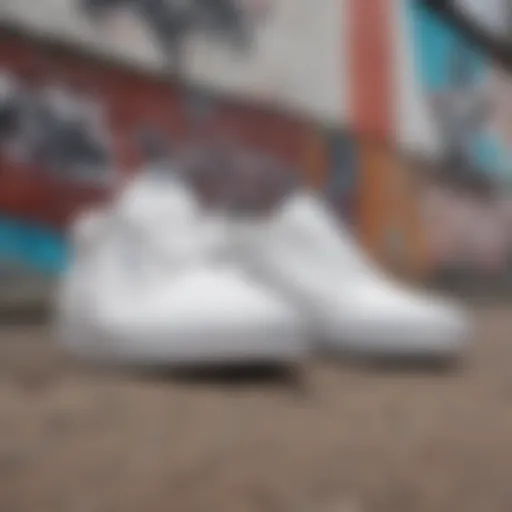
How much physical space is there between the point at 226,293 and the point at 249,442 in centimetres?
16

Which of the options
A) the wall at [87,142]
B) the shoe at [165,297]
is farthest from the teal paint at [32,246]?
the shoe at [165,297]

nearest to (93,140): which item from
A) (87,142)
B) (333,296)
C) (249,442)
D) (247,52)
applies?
(87,142)

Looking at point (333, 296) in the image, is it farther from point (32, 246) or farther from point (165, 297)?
point (32, 246)

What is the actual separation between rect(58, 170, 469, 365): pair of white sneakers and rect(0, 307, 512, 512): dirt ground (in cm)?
2

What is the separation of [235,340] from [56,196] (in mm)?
295

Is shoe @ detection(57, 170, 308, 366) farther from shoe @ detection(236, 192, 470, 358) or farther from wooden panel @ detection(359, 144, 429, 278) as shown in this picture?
wooden panel @ detection(359, 144, 429, 278)

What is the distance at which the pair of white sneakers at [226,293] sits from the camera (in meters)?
0.53

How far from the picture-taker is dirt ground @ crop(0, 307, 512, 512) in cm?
35

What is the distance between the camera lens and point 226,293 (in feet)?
1.80

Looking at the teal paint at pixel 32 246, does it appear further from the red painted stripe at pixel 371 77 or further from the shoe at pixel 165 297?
the red painted stripe at pixel 371 77

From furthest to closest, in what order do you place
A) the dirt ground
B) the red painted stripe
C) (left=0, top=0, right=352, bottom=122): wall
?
(left=0, top=0, right=352, bottom=122): wall
the red painted stripe
the dirt ground

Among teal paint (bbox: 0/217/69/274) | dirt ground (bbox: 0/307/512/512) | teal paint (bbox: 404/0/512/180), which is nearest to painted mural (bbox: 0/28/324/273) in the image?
teal paint (bbox: 0/217/69/274)

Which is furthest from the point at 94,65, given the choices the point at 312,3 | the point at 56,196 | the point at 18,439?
the point at 18,439

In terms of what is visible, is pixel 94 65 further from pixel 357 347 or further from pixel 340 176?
pixel 357 347
